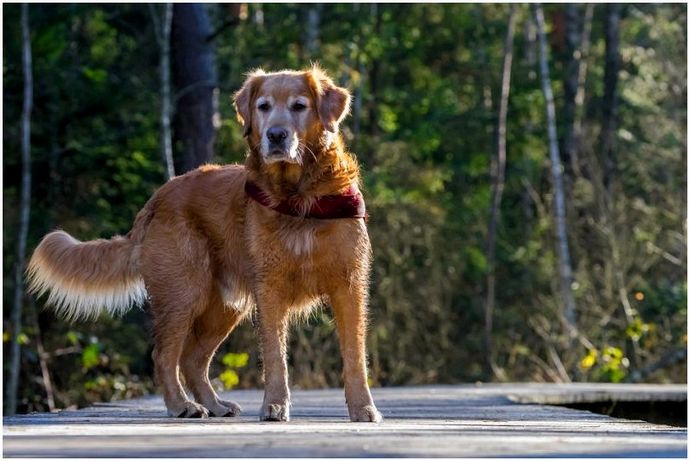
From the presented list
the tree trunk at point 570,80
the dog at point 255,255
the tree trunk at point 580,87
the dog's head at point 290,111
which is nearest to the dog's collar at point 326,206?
the dog at point 255,255

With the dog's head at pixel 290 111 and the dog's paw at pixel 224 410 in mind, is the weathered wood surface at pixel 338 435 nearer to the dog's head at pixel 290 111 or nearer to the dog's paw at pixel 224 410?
the dog's paw at pixel 224 410

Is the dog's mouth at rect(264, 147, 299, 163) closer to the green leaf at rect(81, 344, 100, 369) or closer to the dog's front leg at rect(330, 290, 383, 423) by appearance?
the dog's front leg at rect(330, 290, 383, 423)

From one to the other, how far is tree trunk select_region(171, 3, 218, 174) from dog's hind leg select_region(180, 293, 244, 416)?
27.2ft

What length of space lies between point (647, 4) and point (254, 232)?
23.5 m

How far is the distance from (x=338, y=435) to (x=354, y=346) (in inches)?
66.3

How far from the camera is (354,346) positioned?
699 centimetres

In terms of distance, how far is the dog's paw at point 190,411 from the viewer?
7.36 m

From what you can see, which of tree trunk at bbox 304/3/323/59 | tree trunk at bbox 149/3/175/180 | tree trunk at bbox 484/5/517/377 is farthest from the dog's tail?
tree trunk at bbox 484/5/517/377

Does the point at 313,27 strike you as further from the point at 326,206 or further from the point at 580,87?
the point at 326,206

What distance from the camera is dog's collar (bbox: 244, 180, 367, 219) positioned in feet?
23.1

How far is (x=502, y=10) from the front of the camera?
28703 millimetres

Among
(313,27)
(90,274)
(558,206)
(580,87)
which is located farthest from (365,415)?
(580,87)

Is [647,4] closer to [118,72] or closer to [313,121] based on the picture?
[118,72]

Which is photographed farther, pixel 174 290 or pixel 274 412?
pixel 174 290
